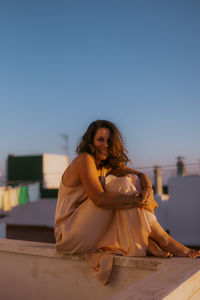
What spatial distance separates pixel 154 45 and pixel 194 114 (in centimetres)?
352

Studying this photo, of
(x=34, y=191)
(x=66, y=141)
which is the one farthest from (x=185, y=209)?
(x=66, y=141)

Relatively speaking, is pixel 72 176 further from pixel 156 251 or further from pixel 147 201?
pixel 156 251

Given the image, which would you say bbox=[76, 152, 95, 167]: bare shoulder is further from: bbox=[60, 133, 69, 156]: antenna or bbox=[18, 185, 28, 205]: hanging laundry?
bbox=[60, 133, 69, 156]: antenna

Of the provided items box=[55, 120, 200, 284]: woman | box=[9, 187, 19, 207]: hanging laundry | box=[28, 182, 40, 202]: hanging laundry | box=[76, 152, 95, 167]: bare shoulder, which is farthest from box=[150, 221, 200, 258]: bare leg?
box=[28, 182, 40, 202]: hanging laundry

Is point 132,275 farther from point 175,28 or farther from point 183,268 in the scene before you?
point 175,28

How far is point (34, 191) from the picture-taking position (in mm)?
8992

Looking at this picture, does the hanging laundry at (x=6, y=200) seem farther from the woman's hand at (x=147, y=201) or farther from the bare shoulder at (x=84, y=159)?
the woman's hand at (x=147, y=201)

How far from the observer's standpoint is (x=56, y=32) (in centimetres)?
1094

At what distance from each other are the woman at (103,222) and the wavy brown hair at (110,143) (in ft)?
0.40

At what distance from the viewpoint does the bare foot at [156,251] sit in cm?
162

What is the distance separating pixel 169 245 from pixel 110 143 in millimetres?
703

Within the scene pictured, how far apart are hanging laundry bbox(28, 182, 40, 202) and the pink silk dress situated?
712 cm

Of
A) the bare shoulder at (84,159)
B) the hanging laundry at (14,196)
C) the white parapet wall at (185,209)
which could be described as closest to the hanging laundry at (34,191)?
the hanging laundry at (14,196)

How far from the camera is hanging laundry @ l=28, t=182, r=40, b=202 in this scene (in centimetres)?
874
